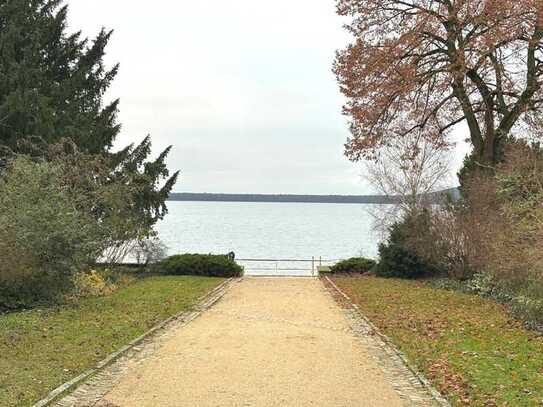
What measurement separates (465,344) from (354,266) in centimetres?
1832

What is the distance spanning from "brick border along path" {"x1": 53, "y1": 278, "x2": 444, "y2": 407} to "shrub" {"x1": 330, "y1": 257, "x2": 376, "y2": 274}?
14953 mm

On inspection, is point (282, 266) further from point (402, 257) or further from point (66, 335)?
point (66, 335)

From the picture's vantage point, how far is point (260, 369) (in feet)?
27.8

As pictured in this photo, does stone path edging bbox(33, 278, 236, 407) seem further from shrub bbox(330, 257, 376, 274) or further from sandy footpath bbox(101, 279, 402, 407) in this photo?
shrub bbox(330, 257, 376, 274)

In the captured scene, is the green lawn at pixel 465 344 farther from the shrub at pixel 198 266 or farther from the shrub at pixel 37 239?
the shrub at pixel 198 266

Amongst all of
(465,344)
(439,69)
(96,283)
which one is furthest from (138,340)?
(439,69)

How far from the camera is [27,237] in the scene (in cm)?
1420

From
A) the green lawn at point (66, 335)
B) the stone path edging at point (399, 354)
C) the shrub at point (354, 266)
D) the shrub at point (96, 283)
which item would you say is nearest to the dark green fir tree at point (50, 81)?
the shrub at point (96, 283)

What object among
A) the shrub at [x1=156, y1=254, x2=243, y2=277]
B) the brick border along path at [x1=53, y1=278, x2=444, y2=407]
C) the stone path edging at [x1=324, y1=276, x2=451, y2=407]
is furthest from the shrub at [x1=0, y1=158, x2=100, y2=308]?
the shrub at [x1=156, y1=254, x2=243, y2=277]

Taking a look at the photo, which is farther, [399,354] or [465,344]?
[465,344]

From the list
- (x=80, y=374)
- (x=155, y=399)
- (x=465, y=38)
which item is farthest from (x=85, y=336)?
(x=465, y=38)

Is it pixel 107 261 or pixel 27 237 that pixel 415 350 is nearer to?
pixel 27 237

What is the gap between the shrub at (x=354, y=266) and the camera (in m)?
28.2

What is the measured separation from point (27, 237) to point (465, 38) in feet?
47.0
